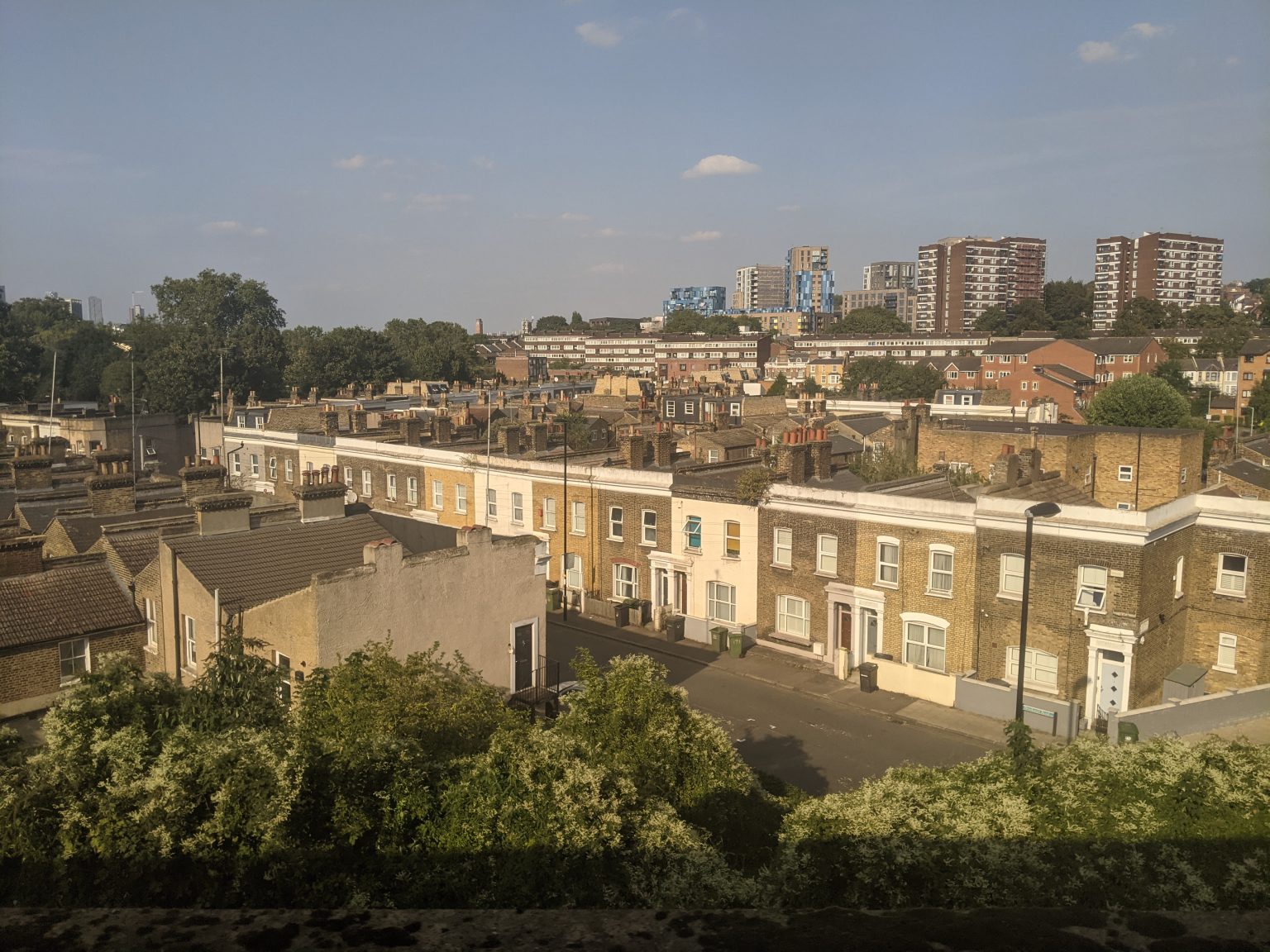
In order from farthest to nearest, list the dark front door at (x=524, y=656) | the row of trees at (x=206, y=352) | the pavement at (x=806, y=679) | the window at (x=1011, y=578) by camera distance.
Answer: the row of trees at (x=206, y=352)
the window at (x=1011, y=578)
the pavement at (x=806, y=679)
the dark front door at (x=524, y=656)

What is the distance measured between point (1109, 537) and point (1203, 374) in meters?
101

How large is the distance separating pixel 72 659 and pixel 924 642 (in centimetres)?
2308

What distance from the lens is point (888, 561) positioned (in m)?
31.0

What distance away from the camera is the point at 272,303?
493ft

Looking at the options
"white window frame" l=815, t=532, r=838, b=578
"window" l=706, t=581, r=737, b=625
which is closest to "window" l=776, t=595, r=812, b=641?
"white window frame" l=815, t=532, r=838, b=578

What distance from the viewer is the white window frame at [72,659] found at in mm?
20375

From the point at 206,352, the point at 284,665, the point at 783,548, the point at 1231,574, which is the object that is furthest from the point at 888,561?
the point at 206,352

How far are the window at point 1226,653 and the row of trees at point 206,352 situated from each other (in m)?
69.7

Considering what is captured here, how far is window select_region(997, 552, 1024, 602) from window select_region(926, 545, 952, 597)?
5.03 feet

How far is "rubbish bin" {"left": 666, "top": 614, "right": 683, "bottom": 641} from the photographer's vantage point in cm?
3600

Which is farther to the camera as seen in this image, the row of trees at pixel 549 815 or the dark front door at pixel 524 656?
the dark front door at pixel 524 656

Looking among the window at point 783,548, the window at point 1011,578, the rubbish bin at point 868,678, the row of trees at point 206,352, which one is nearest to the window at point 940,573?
the window at point 1011,578

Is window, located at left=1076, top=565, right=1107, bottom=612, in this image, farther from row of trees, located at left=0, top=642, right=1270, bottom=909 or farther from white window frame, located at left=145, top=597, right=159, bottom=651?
white window frame, located at left=145, top=597, right=159, bottom=651

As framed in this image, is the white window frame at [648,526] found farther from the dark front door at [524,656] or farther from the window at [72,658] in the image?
the window at [72,658]
